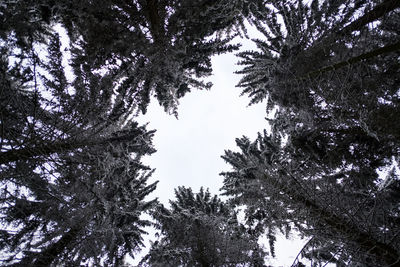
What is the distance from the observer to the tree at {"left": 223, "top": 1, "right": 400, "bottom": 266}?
4297mm

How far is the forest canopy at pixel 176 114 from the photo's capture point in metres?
4.53

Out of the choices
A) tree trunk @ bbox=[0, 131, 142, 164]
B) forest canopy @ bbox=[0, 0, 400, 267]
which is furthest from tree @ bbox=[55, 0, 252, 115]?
tree trunk @ bbox=[0, 131, 142, 164]

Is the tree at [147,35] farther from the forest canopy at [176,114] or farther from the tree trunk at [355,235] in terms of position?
the tree trunk at [355,235]

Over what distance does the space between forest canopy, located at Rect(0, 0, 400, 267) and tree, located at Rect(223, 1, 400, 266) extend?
5cm

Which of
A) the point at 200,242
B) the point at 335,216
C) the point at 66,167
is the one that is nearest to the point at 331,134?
the point at 335,216

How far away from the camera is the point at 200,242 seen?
902cm

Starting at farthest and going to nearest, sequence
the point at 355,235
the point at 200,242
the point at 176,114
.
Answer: the point at 176,114, the point at 200,242, the point at 355,235

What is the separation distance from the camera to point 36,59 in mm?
3805

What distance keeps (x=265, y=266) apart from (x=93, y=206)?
587 centimetres

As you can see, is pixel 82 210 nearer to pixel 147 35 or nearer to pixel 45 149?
pixel 45 149

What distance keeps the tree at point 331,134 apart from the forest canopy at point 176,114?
0.15 ft

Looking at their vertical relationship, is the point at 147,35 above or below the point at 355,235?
above

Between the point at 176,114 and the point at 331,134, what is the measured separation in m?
6.13

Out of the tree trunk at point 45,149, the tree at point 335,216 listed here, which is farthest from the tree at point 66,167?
the tree at point 335,216
